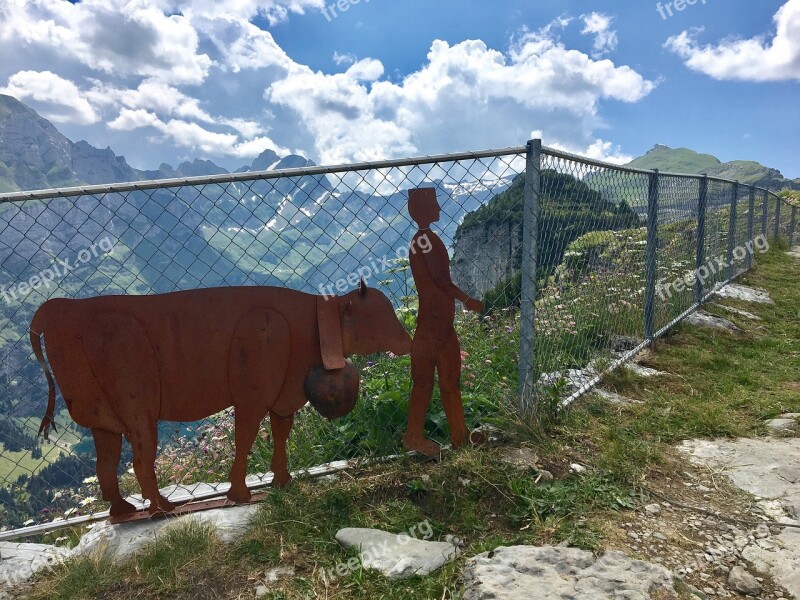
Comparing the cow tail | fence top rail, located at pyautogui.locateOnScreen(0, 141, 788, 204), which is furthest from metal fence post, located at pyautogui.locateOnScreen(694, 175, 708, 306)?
the cow tail

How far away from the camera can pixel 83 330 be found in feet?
7.68

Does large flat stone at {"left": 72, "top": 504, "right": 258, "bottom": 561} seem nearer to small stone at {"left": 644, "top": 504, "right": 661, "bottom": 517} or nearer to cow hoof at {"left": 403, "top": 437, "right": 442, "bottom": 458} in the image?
cow hoof at {"left": 403, "top": 437, "right": 442, "bottom": 458}

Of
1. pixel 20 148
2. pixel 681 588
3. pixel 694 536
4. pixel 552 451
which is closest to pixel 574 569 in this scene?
pixel 681 588

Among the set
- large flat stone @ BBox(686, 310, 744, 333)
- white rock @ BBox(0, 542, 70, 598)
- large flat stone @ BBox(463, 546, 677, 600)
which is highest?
large flat stone @ BBox(686, 310, 744, 333)

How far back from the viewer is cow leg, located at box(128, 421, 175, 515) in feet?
7.96

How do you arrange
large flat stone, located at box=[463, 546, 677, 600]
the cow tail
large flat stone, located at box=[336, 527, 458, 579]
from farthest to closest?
1. the cow tail
2. large flat stone, located at box=[336, 527, 458, 579]
3. large flat stone, located at box=[463, 546, 677, 600]

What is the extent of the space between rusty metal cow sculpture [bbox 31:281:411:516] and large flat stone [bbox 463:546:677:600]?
0.99 meters

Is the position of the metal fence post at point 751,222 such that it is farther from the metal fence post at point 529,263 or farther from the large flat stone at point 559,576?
the large flat stone at point 559,576

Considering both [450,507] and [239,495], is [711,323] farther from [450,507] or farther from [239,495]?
[239,495]

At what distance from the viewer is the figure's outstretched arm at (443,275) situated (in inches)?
110

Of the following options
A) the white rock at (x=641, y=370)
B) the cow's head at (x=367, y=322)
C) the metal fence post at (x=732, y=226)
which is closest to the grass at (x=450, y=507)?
the white rock at (x=641, y=370)

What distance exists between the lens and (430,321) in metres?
2.82

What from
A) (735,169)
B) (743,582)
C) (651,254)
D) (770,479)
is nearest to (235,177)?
(743,582)

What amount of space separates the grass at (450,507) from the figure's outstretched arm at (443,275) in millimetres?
860
